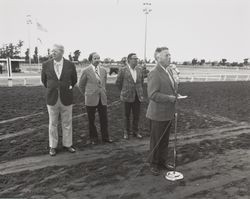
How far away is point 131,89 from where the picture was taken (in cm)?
705

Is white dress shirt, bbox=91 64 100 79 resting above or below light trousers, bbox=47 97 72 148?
above

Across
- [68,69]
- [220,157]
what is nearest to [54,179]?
[68,69]

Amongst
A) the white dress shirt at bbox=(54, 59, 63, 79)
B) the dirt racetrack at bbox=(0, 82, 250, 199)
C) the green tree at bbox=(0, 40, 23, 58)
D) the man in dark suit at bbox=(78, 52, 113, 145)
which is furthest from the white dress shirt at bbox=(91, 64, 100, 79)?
the green tree at bbox=(0, 40, 23, 58)

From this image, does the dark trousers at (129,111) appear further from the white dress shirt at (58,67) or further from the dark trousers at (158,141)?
the dark trousers at (158,141)

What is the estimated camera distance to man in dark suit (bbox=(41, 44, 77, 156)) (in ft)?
19.1

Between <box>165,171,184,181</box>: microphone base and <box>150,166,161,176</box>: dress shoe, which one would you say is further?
<box>150,166,161,176</box>: dress shoe

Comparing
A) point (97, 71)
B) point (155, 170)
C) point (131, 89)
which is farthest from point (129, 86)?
point (155, 170)

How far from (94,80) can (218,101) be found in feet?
26.7

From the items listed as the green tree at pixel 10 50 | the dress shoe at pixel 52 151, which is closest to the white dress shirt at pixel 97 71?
the dress shoe at pixel 52 151

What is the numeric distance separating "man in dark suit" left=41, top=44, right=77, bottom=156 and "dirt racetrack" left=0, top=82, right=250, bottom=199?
0.37m

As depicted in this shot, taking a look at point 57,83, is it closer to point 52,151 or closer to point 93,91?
point 93,91

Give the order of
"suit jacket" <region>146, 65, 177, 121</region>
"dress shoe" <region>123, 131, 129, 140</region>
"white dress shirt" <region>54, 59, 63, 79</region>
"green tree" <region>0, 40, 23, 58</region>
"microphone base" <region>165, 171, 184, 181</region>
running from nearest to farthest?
"microphone base" <region>165, 171, 184, 181</region> → "suit jacket" <region>146, 65, 177, 121</region> → "white dress shirt" <region>54, 59, 63, 79</region> → "dress shoe" <region>123, 131, 129, 140</region> → "green tree" <region>0, 40, 23, 58</region>

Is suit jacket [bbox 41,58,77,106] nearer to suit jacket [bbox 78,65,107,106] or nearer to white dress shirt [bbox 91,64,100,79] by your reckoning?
suit jacket [bbox 78,65,107,106]

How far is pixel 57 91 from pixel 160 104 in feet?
6.43
